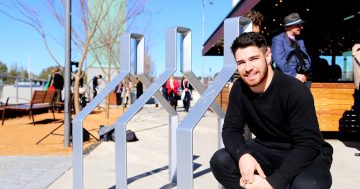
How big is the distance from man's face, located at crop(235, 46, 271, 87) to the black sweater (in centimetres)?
11

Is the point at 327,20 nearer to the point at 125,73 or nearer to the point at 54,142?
the point at 54,142

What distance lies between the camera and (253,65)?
92.0 inches

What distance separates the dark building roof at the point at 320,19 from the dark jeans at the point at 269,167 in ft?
26.9

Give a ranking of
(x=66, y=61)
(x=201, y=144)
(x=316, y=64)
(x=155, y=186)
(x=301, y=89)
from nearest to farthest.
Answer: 1. (x=301, y=89)
2. (x=155, y=186)
3. (x=66, y=61)
4. (x=201, y=144)
5. (x=316, y=64)

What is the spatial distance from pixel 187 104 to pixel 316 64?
5.56 m

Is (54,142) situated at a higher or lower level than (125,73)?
lower

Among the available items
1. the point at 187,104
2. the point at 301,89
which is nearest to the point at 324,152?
the point at 301,89

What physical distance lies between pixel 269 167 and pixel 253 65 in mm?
699

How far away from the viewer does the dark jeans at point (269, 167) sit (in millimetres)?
2182

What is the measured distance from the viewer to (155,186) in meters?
4.06

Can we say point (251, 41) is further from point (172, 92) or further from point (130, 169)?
point (172, 92)

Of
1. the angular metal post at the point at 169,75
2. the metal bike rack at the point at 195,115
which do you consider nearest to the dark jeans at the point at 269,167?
the metal bike rack at the point at 195,115

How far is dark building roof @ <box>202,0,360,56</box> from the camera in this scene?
1190 centimetres

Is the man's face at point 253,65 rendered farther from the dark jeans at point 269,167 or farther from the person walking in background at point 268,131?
the dark jeans at point 269,167
